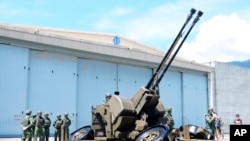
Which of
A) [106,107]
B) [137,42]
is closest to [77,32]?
[137,42]

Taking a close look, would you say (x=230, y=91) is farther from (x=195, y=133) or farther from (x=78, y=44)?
(x=195, y=133)

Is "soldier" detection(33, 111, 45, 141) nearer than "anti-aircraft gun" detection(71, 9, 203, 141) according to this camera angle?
No

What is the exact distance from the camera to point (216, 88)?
38.2 m

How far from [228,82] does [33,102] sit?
821 inches

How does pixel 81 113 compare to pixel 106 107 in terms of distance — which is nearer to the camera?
pixel 106 107

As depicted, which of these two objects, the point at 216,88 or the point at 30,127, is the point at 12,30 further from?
the point at 216,88

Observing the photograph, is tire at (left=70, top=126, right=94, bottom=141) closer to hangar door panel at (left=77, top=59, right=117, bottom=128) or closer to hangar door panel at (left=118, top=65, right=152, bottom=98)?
hangar door panel at (left=77, top=59, right=117, bottom=128)

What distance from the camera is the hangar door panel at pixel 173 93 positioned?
Answer: 33875 millimetres

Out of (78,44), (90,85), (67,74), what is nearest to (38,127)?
(67,74)

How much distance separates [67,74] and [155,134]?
670 inches

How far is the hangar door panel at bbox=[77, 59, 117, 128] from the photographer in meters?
27.5

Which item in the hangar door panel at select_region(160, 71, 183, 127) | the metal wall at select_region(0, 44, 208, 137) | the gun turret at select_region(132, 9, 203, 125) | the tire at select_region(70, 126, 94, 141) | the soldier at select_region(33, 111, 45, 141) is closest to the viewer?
the gun turret at select_region(132, 9, 203, 125)

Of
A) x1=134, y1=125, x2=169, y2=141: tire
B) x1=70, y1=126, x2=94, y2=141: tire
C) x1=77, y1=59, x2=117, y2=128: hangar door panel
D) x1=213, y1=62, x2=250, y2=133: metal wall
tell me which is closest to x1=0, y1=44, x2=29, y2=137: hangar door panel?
x1=77, y1=59, x2=117, y2=128: hangar door panel

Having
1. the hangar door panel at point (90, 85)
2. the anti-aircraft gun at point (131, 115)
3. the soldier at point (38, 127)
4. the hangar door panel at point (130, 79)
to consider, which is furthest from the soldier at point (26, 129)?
the hangar door panel at point (130, 79)
